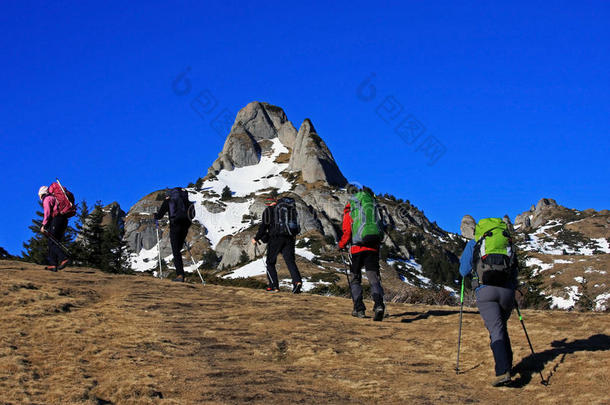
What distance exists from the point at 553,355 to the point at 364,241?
3887 mm

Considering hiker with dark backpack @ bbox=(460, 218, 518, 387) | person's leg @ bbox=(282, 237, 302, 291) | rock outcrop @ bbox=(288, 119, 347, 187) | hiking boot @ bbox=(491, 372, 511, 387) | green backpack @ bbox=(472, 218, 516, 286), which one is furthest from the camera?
rock outcrop @ bbox=(288, 119, 347, 187)

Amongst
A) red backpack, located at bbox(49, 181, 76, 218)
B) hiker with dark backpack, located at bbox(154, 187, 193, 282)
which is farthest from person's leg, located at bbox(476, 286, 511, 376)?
red backpack, located at bbox(49, 181, 76, 218)

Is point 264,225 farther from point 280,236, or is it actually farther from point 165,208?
point 165,208

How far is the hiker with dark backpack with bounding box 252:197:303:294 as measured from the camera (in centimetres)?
1425

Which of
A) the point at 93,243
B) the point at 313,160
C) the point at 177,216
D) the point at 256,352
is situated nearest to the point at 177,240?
the point at 177,216

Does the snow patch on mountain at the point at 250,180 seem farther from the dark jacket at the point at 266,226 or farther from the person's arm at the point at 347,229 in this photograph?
the person's arm at the point at 347,229

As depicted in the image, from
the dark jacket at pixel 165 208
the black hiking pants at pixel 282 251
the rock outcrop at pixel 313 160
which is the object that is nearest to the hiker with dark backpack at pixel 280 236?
the black hiking pants at pixel 282 251

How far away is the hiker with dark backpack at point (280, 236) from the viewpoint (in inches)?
561

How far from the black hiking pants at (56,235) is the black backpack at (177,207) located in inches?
104

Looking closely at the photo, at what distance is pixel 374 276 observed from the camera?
34.4 ft

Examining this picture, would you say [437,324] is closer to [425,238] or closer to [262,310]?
[262,310]

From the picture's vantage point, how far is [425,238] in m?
152

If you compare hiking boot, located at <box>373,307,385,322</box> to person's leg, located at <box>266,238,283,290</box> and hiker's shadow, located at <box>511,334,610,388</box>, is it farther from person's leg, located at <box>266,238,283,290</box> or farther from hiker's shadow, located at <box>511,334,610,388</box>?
person's leg, located at <box>266,238,283,290</box>

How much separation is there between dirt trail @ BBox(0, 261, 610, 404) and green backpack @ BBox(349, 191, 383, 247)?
60.6 inches
